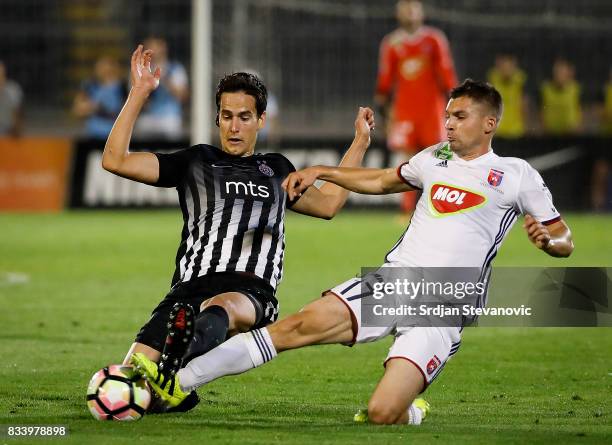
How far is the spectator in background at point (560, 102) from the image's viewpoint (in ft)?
76.7

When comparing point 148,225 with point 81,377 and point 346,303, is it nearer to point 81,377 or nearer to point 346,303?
point 81,377

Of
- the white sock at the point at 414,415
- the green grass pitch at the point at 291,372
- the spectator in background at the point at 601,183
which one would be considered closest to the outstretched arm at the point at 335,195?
the green grass pitch at the point at 291,372

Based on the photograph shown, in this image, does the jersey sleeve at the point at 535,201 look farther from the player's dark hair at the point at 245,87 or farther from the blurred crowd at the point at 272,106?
the blurred crowd at the point at 272,106

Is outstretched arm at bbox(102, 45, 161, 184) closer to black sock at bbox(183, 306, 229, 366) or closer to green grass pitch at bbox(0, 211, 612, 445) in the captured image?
black sock at bbox(183, 306, 229, 366)

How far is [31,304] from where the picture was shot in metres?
11.4

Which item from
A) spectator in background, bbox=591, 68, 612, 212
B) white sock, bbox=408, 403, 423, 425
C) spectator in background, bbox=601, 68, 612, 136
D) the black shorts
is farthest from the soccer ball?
spectator in background, bbox=601, 68, 612, 136

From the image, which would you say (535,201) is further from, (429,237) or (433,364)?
(433,364)

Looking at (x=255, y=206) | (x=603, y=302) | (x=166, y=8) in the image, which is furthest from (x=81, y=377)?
(x=166, y=8)

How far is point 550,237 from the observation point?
255 inches

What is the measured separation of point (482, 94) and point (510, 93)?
1667 cm

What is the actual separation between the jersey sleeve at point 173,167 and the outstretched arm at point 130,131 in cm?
11

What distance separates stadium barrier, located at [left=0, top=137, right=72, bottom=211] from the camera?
21.4 meters

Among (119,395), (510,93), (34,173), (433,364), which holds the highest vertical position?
(510,93)

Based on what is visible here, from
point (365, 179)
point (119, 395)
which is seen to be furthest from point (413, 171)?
point (119, 395)
